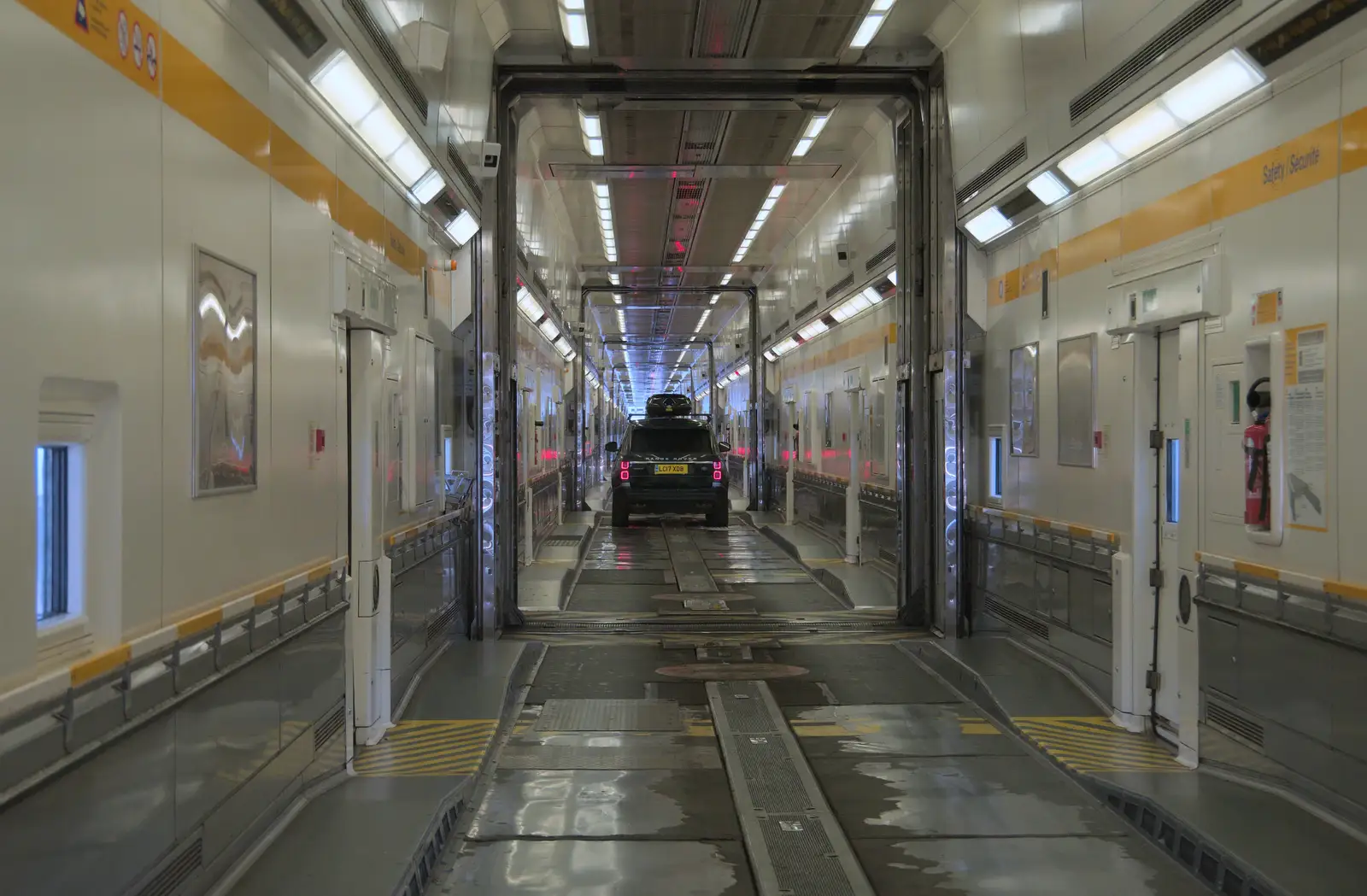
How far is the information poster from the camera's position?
4398mm

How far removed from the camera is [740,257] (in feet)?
68.8

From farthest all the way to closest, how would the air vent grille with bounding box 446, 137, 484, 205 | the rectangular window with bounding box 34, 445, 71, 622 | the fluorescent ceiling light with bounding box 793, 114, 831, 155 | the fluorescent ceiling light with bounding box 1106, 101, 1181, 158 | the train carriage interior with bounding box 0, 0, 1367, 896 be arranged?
the fluorescent ceiling light with bounding box 793, 114, 831, 155
the air vent grille with bounding box 446, 137, 484, 205
the fluorescent ceiling light with bounding box 1106, 101, 1181, 158
the train carriage interior with bounding box 0, 0, 1367, 896
the rectangular window with bounding box 34, 445, 71, 622

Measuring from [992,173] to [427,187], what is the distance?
393 cm

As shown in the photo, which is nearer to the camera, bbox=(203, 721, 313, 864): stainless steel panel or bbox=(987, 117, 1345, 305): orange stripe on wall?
bbox=(203, 721, 313, 864): stainless steel panel

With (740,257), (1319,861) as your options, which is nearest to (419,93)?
(1319,861)

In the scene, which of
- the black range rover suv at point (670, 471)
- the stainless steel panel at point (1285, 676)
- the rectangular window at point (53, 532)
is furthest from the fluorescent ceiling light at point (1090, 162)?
the black range rover suv at point (670, 471)

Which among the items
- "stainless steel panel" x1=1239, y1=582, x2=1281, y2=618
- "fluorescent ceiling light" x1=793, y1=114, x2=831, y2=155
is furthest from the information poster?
"fluorescent ceiling light" x1=793, y1=114, x2=831, y2=155

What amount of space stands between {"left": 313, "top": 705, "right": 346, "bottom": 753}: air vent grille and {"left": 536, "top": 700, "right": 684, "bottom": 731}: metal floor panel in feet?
4.94

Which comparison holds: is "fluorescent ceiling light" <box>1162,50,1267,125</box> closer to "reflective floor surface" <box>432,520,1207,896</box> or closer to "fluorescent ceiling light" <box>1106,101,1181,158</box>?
"fluorescent ceiling light" <box>1106,101,1181,158</box>

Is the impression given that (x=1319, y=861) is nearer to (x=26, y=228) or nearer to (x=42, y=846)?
(x=42, y=846)

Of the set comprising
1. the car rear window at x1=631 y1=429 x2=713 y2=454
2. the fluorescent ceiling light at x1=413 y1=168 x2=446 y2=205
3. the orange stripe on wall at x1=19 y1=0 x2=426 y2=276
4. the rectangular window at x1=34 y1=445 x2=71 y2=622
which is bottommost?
the rectangular window at x1=34 y1=445 x2=71 y2=622

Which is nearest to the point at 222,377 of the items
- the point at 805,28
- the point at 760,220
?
the point at 805,28

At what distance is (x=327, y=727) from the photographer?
4.97 metres

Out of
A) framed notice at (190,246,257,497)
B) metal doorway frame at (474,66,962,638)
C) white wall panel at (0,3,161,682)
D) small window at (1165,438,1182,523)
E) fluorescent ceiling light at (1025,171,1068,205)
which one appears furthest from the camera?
metal doorway frame at (474,66,962,638)
